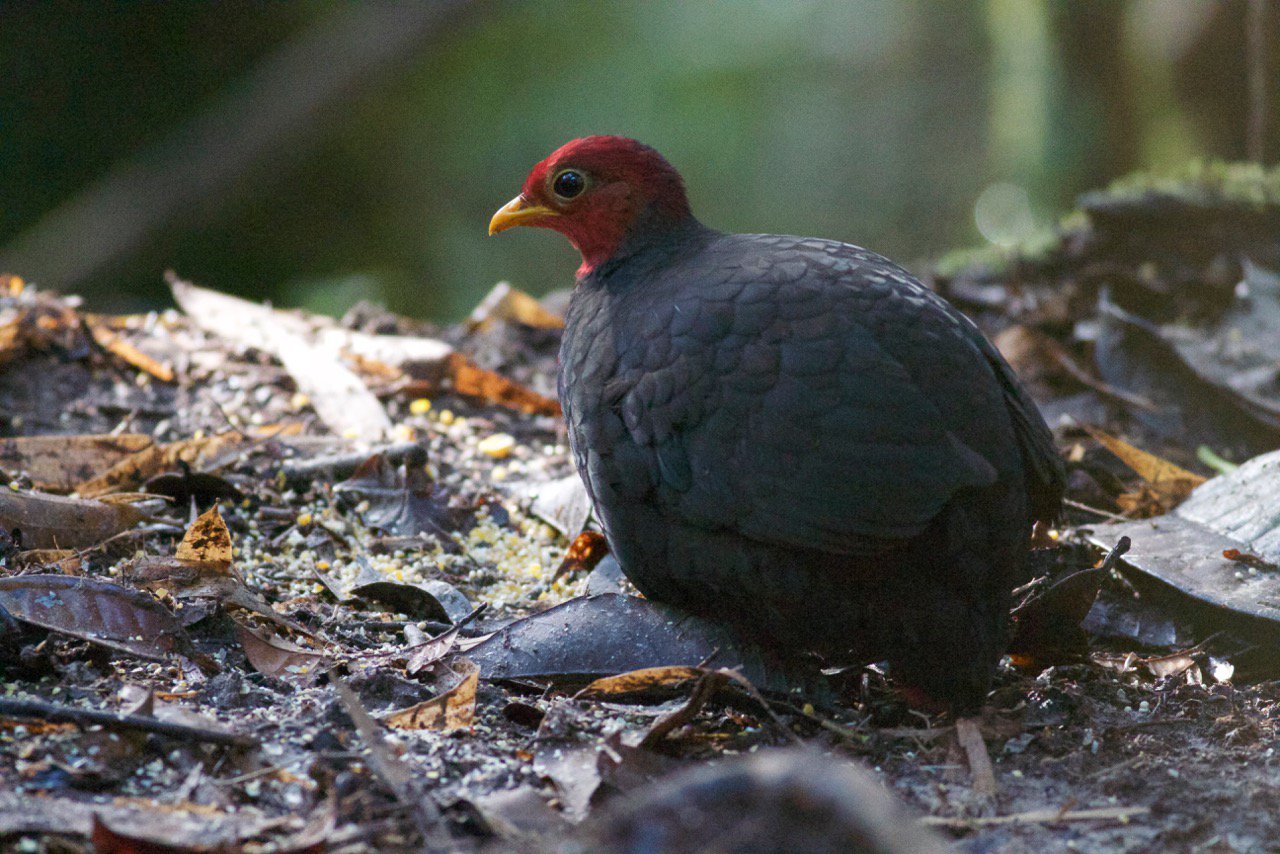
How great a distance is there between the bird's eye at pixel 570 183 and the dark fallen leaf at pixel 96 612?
1.64 m

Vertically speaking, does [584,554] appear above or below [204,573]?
below

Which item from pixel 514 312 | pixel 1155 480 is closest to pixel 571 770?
pixel 1155 480

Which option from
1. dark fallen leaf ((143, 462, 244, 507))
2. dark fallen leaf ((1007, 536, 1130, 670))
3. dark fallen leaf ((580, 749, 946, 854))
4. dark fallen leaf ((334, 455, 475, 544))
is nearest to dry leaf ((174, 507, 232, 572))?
dark fallen leaf ((143, 462, 244, 507))

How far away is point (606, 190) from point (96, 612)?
1791mm

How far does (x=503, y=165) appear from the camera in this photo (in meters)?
9.13

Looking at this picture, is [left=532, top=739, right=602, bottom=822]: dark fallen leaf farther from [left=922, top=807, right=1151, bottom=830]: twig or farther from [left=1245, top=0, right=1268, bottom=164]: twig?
[left=1245, top=0, right=1268, bottom=164]: twig

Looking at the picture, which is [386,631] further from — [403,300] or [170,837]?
[403,300]

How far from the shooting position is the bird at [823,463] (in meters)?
2.57

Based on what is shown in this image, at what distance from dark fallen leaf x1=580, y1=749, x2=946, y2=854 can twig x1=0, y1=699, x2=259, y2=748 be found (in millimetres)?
1013

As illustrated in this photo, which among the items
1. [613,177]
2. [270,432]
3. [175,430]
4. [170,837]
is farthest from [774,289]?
[175,430]

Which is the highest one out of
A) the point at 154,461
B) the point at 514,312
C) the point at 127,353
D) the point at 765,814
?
the point at 127,353

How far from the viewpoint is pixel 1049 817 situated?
225cm

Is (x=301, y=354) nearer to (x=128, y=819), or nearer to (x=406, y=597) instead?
(x=406, y=597)

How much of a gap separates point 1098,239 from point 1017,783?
4026 millimetres
